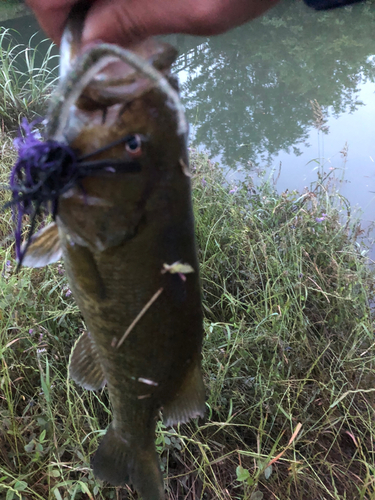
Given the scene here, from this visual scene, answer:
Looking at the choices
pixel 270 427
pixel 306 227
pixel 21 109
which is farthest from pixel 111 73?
pixel 21 109

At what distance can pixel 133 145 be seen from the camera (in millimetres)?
699

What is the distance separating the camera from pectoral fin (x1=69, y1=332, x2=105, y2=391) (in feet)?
3.64

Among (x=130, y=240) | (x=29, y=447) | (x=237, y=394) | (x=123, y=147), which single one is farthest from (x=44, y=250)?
(x=237, y=394)

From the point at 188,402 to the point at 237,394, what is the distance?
2.78 feet

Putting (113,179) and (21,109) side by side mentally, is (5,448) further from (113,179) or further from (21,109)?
(21,109)

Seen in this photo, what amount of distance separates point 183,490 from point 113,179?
1.73 meters

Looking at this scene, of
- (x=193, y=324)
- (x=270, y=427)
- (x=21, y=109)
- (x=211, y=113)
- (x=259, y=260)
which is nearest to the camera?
(x=193, y=324)

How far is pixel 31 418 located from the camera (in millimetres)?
1717

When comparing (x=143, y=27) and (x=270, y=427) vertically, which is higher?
(x=143, y=27)

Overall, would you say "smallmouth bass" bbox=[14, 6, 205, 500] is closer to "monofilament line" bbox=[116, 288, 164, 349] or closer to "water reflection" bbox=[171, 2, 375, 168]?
"monofilament line" bbox=[116, 288, 164, 349]

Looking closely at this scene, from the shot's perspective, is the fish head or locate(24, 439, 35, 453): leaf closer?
the fish head

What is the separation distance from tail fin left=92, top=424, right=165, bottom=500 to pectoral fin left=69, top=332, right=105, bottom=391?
220 millimetres

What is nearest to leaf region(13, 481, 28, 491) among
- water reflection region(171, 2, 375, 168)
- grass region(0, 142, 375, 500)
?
grass region(0, 142, 375, 500)

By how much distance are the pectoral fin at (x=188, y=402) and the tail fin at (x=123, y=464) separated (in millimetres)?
169
